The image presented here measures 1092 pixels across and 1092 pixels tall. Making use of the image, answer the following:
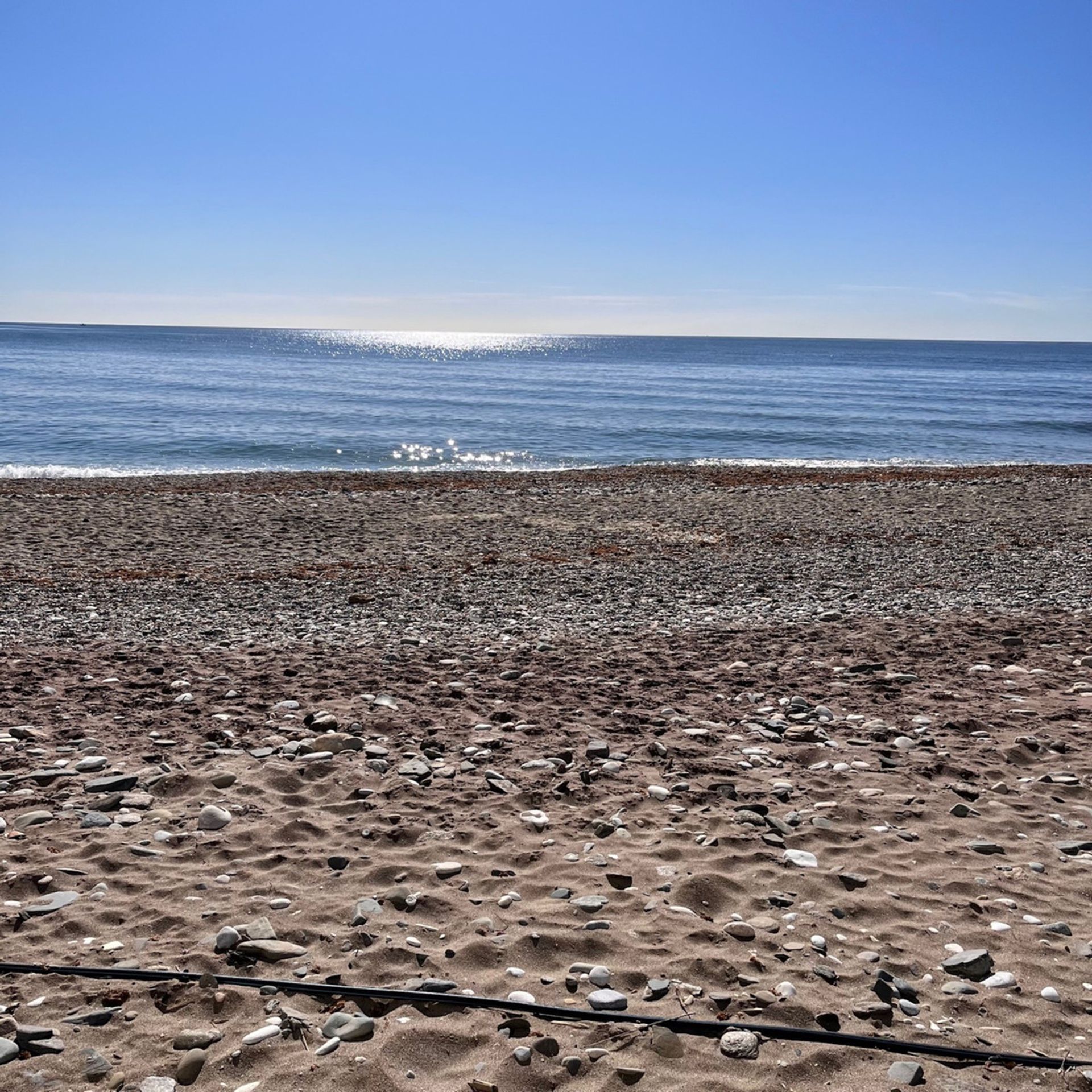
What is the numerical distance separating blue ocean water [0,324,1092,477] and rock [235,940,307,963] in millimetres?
31750

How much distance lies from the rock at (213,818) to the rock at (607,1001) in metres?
2.99

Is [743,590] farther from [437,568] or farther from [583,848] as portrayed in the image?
[583,848]

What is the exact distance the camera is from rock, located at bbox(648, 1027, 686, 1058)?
405cm

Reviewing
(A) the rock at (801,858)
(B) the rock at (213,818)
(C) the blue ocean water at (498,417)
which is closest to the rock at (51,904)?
(B) the rock at (213,818)

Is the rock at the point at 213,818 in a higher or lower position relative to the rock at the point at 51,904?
higher

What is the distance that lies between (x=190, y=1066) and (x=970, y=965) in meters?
3.78

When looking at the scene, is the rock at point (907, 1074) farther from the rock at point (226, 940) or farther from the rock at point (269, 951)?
the rock at point (226, 940)

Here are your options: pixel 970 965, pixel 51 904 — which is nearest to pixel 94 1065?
pixel 51 904

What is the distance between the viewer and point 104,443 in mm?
39250

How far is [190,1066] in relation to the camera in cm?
390

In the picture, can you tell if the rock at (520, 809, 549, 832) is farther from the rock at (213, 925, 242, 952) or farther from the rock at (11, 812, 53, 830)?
the rock at (11, 812, 53, 830)

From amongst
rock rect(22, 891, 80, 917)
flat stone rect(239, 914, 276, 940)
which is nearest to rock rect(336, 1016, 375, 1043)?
flat stone rect(239, 914, 276, 940)

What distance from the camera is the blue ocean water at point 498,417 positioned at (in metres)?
38.7

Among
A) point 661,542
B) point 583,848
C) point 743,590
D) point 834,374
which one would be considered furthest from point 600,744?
point 834,374
